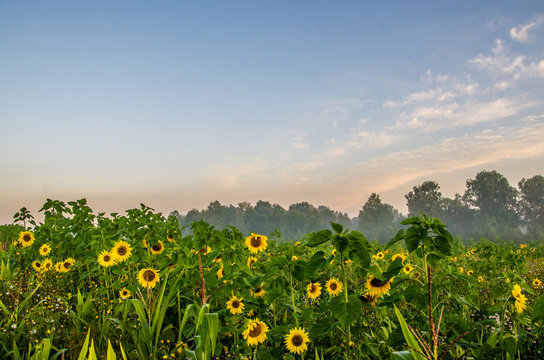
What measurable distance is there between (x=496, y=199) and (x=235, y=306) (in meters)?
75.7

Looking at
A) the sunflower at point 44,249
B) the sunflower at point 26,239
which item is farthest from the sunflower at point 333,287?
the sunflower at point 26,239

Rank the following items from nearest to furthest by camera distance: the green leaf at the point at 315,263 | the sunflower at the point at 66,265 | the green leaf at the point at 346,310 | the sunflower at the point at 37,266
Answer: the green leaf at the point at 346,310, the green leaf at the point at 315,263, the sunflower at the point at 66,265, the sunflower at the point at 37,266

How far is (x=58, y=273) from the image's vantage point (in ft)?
16.5

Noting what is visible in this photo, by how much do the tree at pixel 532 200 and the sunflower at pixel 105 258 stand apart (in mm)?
74559

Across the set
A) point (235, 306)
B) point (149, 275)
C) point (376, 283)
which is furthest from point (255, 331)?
point (149, 275)

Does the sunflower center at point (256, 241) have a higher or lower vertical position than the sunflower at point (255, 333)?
higher

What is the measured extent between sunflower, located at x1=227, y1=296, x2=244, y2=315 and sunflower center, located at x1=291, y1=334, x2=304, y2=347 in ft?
1.73

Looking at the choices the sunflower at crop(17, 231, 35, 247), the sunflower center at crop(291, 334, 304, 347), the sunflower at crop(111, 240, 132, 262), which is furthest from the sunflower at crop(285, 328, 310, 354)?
the sunflower at crop(17, 231, 35, 247)

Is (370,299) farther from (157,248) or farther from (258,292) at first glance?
(157,248)

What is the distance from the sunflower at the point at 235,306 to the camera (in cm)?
283

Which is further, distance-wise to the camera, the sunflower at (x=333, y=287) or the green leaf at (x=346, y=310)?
the sunflower at (x=333, y=287)

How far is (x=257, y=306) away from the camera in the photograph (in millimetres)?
2785

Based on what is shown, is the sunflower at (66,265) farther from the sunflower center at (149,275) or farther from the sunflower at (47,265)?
the sunflower center at (149,275)

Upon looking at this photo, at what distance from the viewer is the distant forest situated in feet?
201
